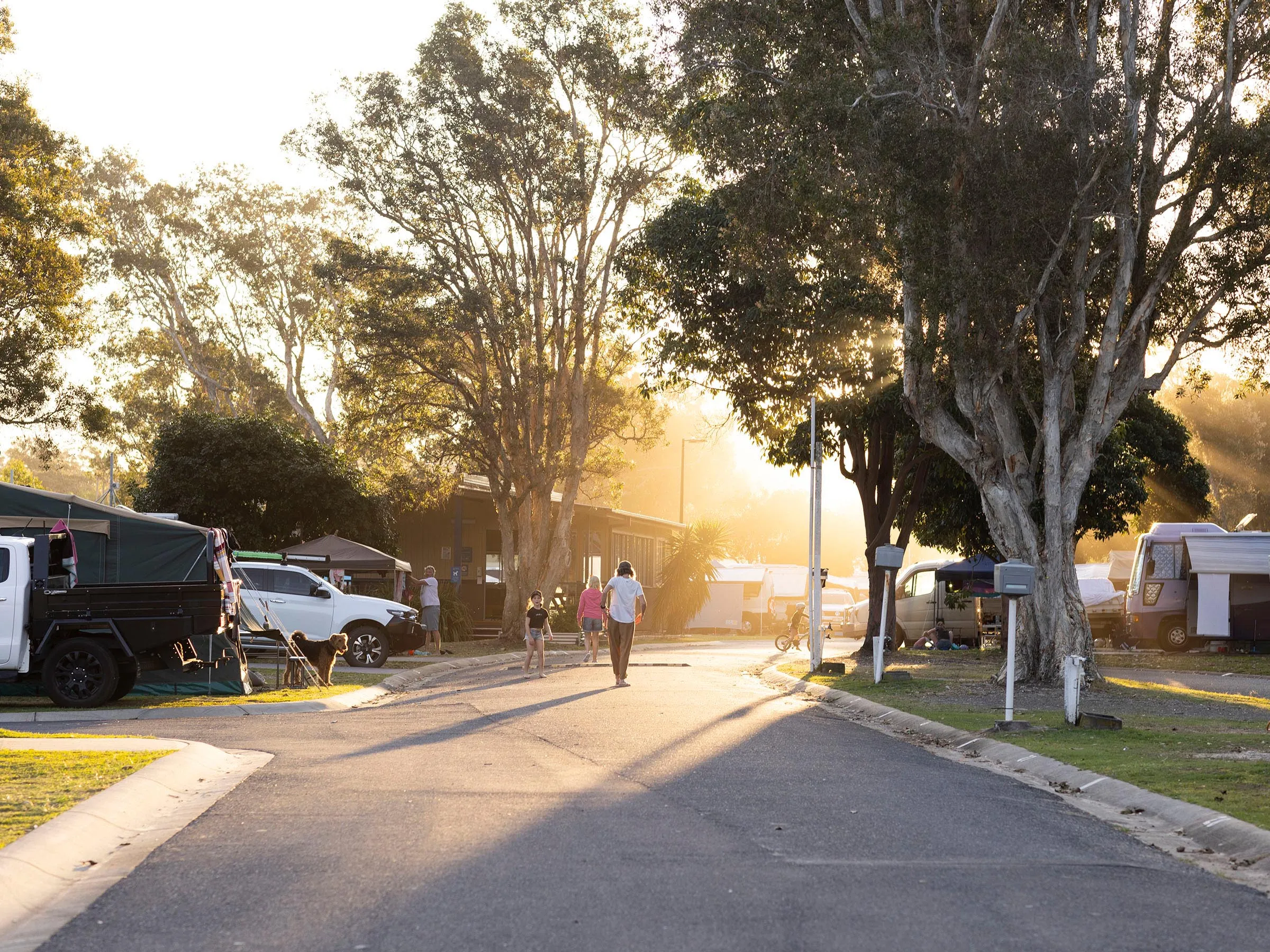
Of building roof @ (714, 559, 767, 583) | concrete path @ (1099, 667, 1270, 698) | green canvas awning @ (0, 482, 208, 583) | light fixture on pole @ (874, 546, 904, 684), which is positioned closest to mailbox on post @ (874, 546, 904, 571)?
light fixture on pole @ (874, 546, 904, 684)

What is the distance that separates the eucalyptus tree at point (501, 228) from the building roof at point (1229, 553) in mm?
15106

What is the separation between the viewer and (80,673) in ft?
58.1

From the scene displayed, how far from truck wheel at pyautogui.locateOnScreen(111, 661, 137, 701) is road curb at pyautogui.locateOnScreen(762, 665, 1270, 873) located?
881 cm

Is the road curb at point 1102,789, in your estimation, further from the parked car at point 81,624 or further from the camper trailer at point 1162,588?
the camper trailer at point 1162,588

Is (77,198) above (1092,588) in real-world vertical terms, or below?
above

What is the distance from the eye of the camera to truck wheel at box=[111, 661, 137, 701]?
708 inches

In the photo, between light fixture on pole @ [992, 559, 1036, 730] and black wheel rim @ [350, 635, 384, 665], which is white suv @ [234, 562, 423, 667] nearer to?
black wheel rim @ [350, 635, 384, 665]


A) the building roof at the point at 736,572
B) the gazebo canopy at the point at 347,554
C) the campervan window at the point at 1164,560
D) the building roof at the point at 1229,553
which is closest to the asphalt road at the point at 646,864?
the gazebo canopy at the point at 347,554

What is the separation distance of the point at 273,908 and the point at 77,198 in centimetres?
3162

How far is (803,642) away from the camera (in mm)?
42938

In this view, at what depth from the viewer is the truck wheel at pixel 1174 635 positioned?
123ft

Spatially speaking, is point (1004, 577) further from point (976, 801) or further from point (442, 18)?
point (442, 18)

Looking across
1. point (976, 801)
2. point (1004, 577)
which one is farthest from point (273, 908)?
point (1004, 577)

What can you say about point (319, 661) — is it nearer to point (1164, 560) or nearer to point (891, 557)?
point (891, 557)
